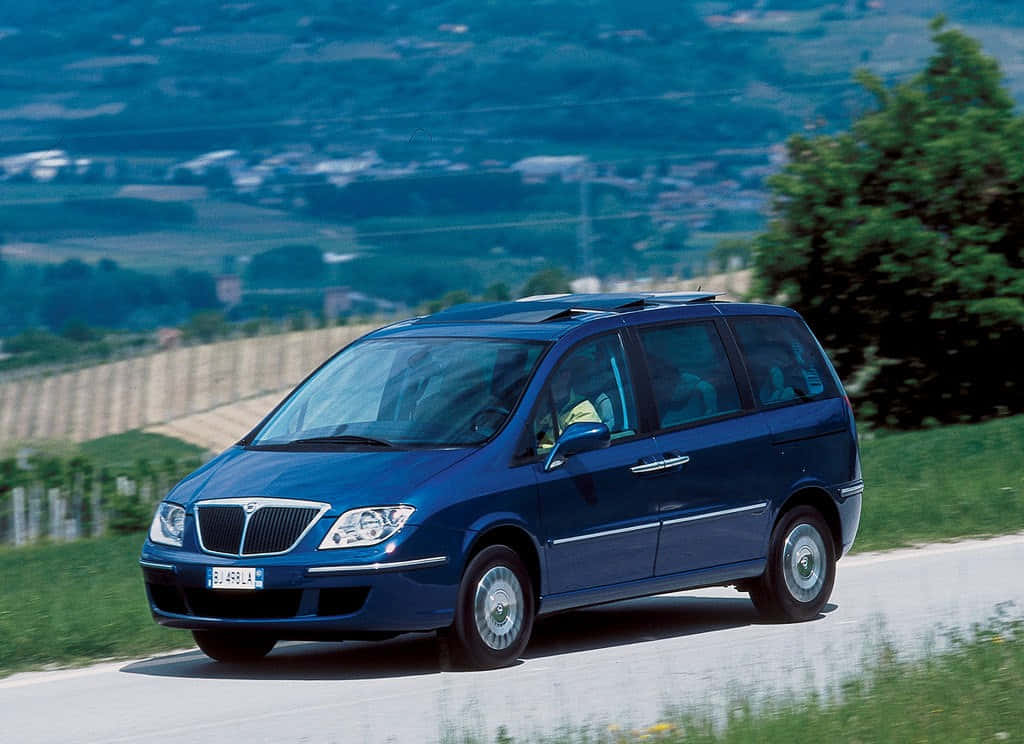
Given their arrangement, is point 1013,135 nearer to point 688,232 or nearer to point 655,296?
point 655,296

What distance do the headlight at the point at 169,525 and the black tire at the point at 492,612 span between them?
54.6 inches

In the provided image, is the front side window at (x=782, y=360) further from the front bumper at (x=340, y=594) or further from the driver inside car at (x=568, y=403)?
the front bumper at (x=340, y=594)

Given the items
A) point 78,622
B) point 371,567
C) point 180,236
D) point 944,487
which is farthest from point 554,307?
point 180,236

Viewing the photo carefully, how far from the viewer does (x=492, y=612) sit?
916 centimetres

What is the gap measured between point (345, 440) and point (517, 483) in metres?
0.92

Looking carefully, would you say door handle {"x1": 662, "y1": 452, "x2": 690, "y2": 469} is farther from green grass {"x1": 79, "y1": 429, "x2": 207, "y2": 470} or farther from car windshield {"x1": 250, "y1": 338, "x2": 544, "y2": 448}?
green grass {"x1": 79, "y1": 429, "x2": 207, "y2": 470}

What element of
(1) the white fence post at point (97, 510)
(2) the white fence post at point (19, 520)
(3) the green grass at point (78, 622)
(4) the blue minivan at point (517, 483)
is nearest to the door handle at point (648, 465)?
(4) the blue minivan at point (517, 483)

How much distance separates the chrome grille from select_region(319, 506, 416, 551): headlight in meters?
0.11

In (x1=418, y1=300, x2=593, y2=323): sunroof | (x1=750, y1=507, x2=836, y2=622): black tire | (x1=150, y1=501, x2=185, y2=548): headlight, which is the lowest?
(x1=750, y1=507, x2=836, y2=622): black tire

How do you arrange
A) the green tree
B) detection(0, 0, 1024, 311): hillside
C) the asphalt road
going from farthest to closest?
detection(0, 0, 1024, 311): hillside
the green tree
the asphalt road

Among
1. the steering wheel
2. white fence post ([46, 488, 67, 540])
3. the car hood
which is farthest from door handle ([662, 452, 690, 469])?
white fence post ([46, 488, 67, 540])

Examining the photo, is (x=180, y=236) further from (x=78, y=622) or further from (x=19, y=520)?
(x=78, y=622)

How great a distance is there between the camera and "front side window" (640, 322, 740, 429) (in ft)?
33.6

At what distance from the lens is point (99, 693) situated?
30.1 ft
